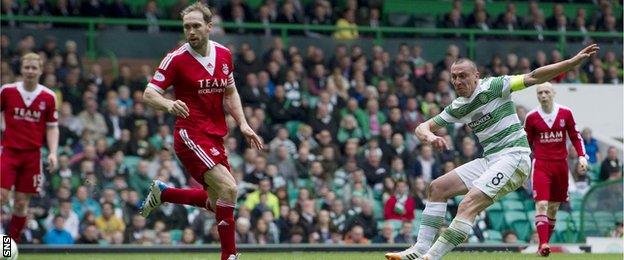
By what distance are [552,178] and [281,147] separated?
6.67 metres

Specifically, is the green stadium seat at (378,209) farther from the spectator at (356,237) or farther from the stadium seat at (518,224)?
the stadium seat at (518,224)

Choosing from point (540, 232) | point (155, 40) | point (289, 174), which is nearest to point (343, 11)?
point (155, 40)

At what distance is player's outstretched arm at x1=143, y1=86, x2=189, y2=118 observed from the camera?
1247 cm

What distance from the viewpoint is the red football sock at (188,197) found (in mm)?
13891

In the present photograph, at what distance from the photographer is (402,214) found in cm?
2327

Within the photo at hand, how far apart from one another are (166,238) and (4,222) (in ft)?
8.06

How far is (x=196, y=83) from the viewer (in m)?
13.2

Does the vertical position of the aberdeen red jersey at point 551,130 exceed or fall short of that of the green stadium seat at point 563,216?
it exceeds it

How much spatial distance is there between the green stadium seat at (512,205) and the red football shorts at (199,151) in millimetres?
12311

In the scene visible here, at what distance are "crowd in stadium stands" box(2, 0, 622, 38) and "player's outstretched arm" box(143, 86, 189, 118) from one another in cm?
1347

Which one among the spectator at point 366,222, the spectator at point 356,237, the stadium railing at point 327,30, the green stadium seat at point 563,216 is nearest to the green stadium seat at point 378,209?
the spectator at point 366,222

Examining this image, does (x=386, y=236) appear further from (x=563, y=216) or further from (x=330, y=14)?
(x=330, y=14)

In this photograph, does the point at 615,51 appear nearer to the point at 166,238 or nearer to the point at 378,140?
the point at 378,140
